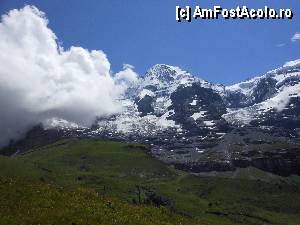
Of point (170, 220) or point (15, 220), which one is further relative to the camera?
point (170, 220)

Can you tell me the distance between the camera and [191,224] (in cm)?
4053

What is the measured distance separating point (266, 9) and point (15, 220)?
74428mm

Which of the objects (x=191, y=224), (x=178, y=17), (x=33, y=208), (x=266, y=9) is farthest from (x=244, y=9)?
(x=33, y=208)

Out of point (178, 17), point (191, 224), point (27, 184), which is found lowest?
point (191, 224)

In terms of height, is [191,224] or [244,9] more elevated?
[244,9]

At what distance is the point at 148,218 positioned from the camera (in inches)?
1537

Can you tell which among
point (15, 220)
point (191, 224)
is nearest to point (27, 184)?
point (15, 220)

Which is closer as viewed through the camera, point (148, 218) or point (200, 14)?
point (148, 218)

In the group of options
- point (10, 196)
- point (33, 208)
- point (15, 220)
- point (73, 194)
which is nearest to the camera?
point (15, 220)

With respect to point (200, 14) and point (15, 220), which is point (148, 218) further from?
point (200, 14)

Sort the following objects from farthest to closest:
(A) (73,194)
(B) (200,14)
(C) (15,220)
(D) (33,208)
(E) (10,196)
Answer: (B) (200,14)
(A) (73,194)
(E) (10,196)
(D) (33,208)
(C) (15,220)

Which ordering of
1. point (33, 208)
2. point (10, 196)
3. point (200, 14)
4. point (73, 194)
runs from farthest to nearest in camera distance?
point (200, 14)
point (73, 194)
point (10, 196)
point (33, 208)

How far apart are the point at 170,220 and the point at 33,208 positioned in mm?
10645

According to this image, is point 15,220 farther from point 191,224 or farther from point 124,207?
point 191,224
